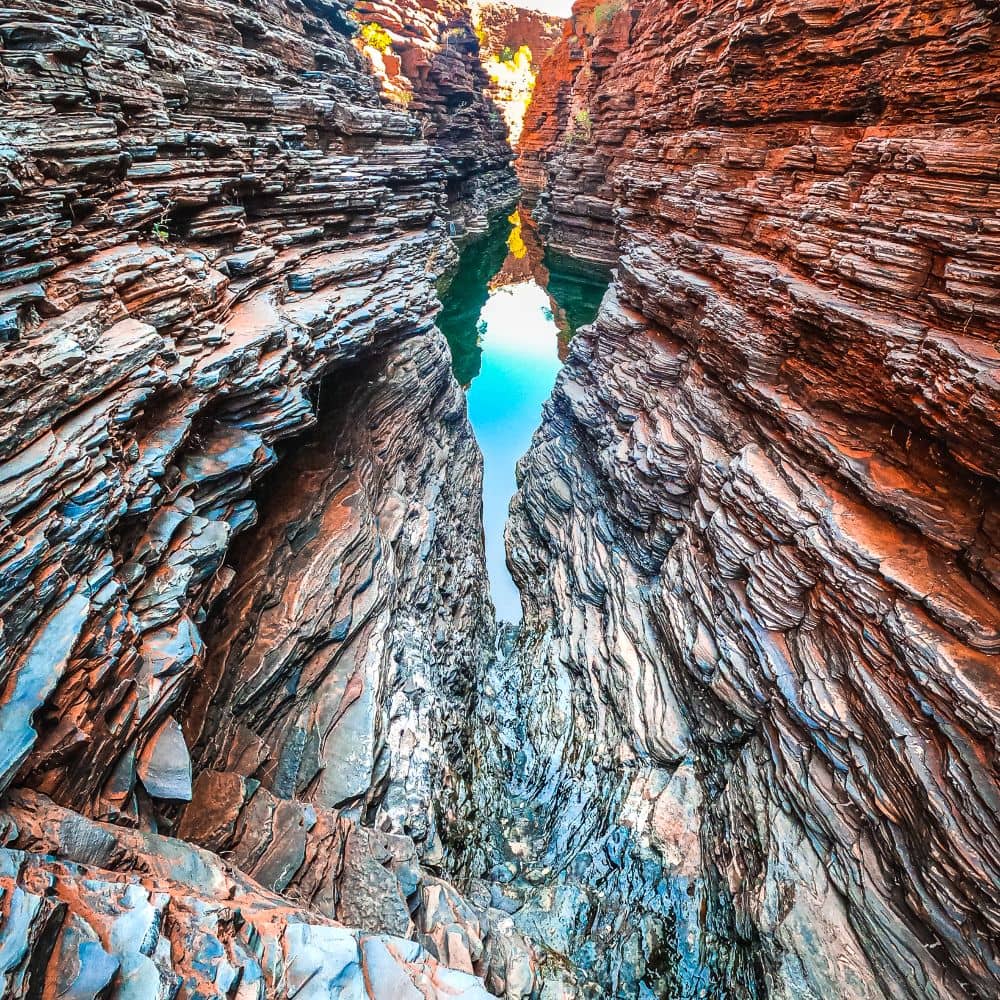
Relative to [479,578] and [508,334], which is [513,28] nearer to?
[508,334]

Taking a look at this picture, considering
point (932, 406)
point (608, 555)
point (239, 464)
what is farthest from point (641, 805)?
point (239, 464)

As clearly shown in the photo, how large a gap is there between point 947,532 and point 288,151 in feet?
49.3

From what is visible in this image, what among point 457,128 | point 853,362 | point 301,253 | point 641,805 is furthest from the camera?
point 457,128

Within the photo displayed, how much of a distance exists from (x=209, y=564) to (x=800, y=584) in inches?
304

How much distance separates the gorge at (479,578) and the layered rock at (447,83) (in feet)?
88.2

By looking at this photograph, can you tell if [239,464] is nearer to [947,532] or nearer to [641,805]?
[641,805]

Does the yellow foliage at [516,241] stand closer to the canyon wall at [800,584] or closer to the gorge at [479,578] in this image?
the gorge at [479,578]

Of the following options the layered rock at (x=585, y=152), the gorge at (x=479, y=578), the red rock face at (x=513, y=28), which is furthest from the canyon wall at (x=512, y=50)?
the gorge at (x=479, y=578)

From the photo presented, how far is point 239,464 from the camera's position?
7.71m

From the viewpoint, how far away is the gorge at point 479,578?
4898 mm

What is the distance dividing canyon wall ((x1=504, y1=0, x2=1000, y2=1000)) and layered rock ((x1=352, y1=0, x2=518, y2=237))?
2876cm

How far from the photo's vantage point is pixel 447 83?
131ft

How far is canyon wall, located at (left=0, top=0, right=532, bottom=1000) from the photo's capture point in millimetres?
4109

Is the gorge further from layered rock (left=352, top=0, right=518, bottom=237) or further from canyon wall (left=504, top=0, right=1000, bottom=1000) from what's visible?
layered rock (left=352, top=0, right=518, bottom=237)
